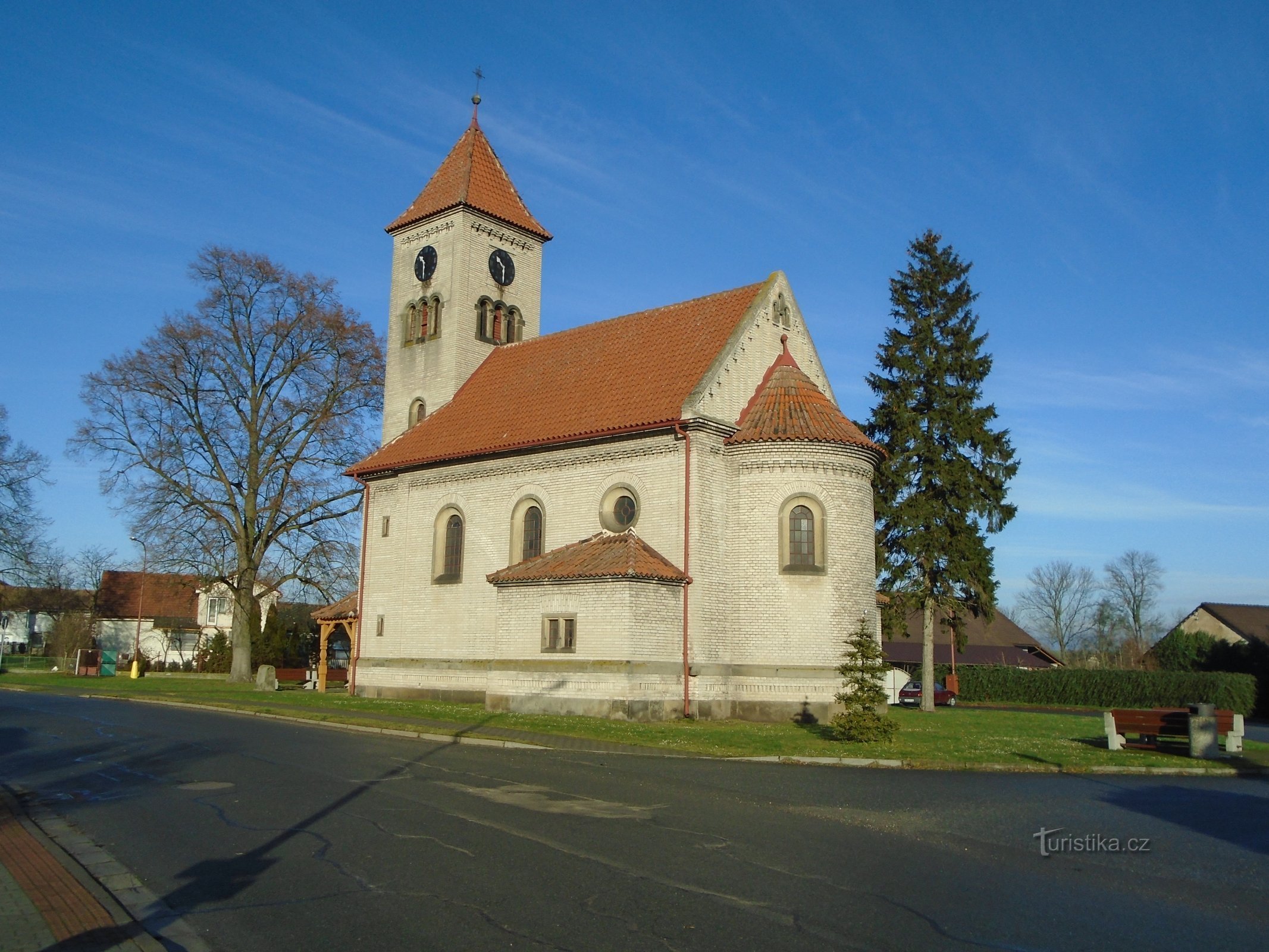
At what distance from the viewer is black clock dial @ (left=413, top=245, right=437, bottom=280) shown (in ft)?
121

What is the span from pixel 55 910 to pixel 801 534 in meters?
20.9

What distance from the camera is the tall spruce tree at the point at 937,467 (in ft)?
116

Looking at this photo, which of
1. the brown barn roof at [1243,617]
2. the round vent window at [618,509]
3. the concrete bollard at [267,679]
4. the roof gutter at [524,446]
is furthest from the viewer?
the brown barn roof at [1243,617]

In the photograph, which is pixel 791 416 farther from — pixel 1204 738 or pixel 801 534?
pixel 1204 738

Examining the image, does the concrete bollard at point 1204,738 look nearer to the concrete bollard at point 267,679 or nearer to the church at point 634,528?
the church at point 634,528

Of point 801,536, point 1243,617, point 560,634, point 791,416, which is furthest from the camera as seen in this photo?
point 1243,617

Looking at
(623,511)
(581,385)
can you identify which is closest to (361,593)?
(581,385)

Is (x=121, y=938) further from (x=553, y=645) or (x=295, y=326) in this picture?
(x=295, y=326)

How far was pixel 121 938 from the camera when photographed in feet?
22.2

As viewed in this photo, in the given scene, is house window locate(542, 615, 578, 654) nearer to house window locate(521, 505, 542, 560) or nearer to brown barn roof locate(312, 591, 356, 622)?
house window locate(521, 505, 542, 560)

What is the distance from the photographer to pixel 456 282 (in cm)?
3562

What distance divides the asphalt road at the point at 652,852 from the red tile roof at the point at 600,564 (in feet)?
27.2

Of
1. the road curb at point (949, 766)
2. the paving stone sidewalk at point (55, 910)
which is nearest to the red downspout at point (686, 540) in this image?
the road curb at point (949, 766)

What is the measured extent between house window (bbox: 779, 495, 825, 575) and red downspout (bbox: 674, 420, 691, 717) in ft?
8.31
